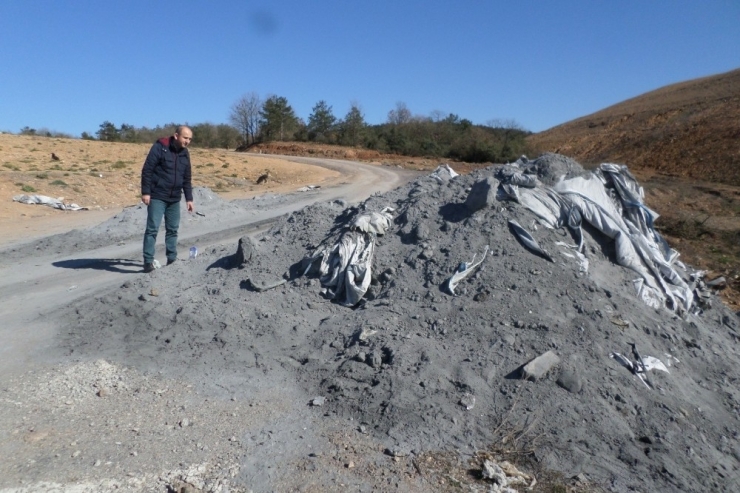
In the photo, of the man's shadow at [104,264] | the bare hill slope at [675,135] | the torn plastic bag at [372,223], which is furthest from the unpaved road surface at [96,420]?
the bare hill slope at [675,135]

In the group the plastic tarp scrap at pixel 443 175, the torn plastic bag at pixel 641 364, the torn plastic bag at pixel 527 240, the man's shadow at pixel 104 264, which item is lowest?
the man's shadow at pixel 104 264

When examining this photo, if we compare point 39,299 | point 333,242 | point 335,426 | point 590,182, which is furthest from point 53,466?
point 590,182

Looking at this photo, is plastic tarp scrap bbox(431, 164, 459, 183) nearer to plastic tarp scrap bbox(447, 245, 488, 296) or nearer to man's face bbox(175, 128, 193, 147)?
plastic tarp scrap bbox(447, 245, 488, 296)

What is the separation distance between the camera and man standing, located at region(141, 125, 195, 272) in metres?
6.80

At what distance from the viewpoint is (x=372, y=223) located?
5.90 m

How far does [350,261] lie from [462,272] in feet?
3.33

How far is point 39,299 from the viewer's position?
6.34 m

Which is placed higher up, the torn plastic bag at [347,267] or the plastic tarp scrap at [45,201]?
the torn plastic bag at [347,267]

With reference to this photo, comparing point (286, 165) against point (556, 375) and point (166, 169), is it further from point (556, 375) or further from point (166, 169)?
point (556, 375)

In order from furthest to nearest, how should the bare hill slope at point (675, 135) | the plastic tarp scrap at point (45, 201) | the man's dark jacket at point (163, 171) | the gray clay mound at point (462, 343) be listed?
the bare hill slope at point (675, 135) → the plastic tarp scrap at point (45, 201) → the man's dark jacket at point (163, 171) → the gray clay mound at point (462, 343)

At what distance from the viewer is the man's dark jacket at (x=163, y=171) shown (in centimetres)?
679

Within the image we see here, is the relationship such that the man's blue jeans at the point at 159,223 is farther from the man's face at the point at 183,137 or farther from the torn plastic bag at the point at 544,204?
the torn plastic bag at the point at 544,204

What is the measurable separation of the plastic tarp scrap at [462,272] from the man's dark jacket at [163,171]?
136 inches

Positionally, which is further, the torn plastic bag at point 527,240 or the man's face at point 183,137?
the man's face at point 183,137
